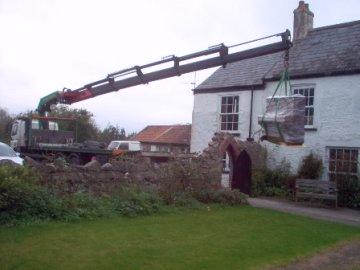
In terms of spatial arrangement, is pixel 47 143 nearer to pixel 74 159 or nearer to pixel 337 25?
pixel 74 159

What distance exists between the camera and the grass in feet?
25.1

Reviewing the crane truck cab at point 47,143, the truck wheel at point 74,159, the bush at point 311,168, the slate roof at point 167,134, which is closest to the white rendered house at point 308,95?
the bush at point 311,168

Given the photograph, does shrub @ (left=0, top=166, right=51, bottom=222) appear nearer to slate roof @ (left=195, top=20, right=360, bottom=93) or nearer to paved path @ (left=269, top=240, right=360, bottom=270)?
paved path @ (left=269, top=240, right=360, bottom=270)

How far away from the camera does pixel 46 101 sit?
19.6m

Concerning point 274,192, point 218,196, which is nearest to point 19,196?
point 218,196

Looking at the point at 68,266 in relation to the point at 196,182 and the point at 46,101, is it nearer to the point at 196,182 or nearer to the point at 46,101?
the point at 196,182

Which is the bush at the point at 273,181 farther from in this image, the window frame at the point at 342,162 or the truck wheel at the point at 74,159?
the truck wheel at the point at 74,159

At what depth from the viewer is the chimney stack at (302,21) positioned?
22.2m

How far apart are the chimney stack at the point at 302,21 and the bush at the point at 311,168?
248 inches

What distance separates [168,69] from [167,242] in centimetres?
770

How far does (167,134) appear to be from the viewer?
139ft

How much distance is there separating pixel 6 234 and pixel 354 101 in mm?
13376

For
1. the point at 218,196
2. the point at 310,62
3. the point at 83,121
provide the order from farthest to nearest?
the point at 83,121 < the point at 310,62 < the point at 218,196

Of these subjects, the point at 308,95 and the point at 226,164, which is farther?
the point at 226,164
